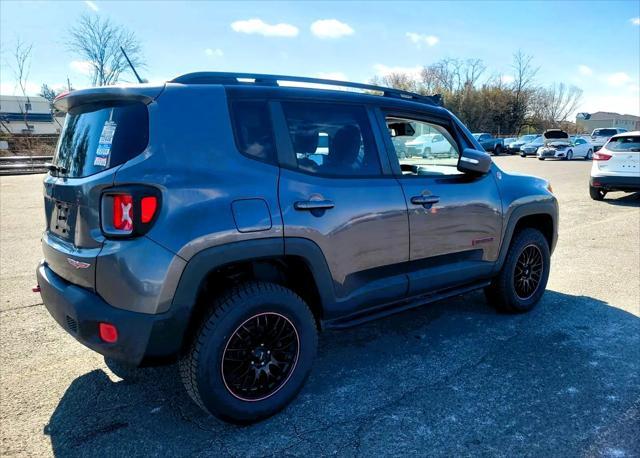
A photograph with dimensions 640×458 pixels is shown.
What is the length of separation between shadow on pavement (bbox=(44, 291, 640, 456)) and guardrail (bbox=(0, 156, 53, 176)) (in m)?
19.4

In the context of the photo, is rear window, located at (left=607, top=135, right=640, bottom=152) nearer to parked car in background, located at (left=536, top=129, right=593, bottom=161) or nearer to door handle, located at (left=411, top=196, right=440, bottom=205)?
door handle, located at (left=411, top=196, right=440, bottom=205)

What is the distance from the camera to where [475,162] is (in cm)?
346

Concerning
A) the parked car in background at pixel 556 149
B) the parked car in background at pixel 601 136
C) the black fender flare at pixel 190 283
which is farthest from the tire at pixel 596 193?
the parked car in background at pixel 601 136

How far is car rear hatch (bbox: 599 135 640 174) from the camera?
1058cm

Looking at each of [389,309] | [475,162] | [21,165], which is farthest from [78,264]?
[21,165]

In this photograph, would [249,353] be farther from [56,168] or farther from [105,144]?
[56,168]

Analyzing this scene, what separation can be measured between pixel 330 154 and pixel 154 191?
1.17 meters

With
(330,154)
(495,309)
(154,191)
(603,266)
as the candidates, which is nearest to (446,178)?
(330,154)

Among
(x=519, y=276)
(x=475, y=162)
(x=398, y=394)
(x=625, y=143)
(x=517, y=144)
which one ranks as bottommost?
(x=398, y=394)

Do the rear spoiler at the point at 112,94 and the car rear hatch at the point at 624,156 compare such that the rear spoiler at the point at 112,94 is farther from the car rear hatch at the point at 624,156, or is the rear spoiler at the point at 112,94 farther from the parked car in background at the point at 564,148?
the parked car in background at the point at 564,148

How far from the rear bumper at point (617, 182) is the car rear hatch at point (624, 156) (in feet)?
0.43

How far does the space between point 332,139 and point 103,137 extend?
136 cm

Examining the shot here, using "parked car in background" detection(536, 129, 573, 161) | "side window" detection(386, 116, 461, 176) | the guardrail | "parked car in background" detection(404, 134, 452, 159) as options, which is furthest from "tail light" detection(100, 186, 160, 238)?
"parked car in background" detection(536, 129, 573, 161)

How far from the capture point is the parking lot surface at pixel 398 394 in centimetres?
246
